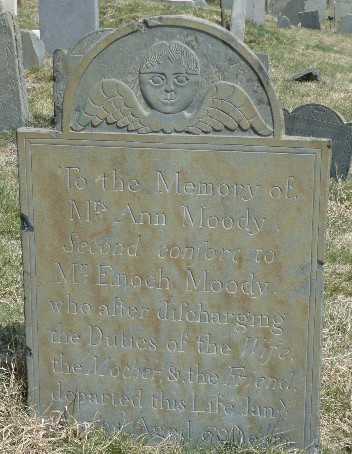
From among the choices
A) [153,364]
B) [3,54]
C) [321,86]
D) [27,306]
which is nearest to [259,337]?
[153,364]

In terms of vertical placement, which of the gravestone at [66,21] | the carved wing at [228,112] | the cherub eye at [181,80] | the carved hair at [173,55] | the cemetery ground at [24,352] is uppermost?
the gravestone at [66,21]

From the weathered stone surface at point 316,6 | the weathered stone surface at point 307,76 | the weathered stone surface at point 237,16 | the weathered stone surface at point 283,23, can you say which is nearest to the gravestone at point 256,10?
the weathered stone surface at point 283,23

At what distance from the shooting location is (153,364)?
3.57 metres

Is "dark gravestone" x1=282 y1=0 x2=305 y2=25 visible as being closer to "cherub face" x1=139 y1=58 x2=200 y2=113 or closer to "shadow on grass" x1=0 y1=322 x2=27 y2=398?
"shadow on grass" x1=0 y1=322 x2=27 y2=398

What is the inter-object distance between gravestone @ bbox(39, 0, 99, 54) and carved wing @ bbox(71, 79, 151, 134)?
9599mm

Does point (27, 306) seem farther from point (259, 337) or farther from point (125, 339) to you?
point (259, 337)

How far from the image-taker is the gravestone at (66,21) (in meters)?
12.7

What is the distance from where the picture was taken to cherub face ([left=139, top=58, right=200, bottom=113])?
10.7 ft

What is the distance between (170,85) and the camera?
327 centimetres

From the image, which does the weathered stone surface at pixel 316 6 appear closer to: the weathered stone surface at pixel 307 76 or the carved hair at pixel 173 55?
the weathered stone surface at pixel 307 76

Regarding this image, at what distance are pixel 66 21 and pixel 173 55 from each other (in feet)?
34.3

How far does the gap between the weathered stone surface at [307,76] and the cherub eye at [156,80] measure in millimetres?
12006

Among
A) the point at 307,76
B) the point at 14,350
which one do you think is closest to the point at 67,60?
the point at 14,350

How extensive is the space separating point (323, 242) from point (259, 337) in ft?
1.68
